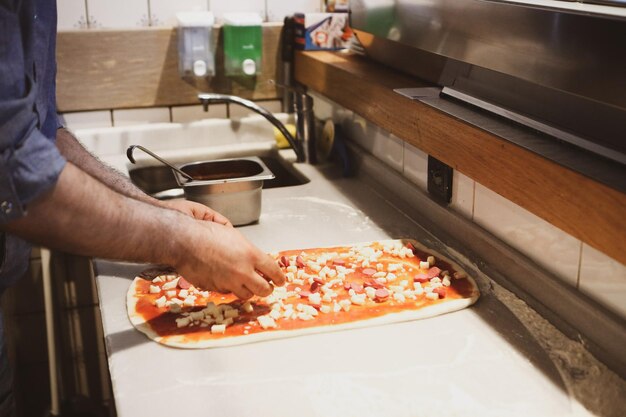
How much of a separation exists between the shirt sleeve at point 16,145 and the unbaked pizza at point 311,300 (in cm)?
35

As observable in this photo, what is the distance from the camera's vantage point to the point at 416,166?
68.6 inches

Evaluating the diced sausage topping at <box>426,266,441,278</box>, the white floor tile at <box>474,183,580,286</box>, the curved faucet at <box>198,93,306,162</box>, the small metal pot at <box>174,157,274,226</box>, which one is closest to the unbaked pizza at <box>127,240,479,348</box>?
the diced sausage topping at <box>426,266,441,278</box>

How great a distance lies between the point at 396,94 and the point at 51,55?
2.39 feet

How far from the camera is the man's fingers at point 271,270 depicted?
122 cm

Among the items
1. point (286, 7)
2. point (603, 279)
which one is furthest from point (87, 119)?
point (603, 279)

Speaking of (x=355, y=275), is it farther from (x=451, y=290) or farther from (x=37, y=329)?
(x=37, y=329)

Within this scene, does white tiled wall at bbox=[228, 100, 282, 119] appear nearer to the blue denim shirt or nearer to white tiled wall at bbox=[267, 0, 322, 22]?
white tiled wall at bbox=[267, 0, 322, 22]

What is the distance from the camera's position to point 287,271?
139 centimetres

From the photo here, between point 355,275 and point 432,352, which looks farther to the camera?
point 355,275

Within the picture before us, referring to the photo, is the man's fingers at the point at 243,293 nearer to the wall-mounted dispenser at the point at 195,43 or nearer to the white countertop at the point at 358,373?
the white countertop at the point at 358,373

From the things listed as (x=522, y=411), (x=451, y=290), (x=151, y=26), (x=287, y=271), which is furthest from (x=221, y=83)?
(x=522, y=411)

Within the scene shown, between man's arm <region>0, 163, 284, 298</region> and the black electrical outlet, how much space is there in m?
0.50

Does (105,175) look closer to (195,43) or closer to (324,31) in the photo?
(195,43)

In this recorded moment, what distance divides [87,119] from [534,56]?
1510 mm
